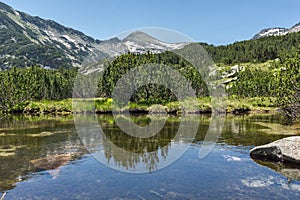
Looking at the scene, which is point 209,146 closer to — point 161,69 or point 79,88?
point 161,69

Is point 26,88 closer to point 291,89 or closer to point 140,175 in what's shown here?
point 291,89

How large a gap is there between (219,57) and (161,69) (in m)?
111

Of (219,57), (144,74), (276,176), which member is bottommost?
(276,176)

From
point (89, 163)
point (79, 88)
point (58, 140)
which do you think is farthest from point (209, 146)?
point (79, 88)

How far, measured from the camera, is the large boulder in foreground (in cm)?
1642

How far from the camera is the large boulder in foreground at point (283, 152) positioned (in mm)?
Answer: 16422

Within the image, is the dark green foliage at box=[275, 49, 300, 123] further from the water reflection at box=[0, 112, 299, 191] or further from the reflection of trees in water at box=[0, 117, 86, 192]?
the reflection of trees in water at box=[0, 117, 86, 192]

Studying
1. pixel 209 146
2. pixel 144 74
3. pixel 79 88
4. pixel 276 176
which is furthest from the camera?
pixel 79 88

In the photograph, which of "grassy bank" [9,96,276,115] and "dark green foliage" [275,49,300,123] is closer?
"dark green foliage" [275,49,300,123]

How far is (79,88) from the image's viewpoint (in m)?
106

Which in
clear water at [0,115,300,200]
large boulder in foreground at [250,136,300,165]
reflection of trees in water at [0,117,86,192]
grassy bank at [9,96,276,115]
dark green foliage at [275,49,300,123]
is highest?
dark green foliage at [275,49,300,123]

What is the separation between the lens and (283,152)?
1680 cm

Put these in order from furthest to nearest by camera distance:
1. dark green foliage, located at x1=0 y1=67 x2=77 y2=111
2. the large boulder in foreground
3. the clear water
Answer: dark green foliage, located at x1=0 y1=67 x2=77 y2=111 < the large boulder in foreground < the clear water

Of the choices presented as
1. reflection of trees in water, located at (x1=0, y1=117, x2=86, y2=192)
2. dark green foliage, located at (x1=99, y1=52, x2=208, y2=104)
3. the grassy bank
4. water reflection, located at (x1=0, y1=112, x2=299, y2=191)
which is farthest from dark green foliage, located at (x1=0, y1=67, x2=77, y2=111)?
water reflection, located at (x1=0, y1=112, x2=299, y2=191)
